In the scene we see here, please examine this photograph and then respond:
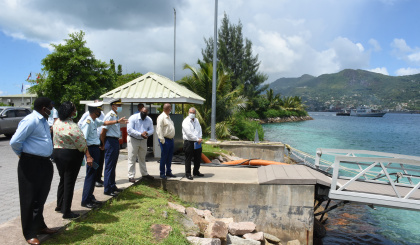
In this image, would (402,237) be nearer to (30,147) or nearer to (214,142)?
(214,142)

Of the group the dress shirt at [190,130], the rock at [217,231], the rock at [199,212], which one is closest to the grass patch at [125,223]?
the rock at [217,231]

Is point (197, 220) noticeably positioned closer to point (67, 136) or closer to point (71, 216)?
point (71, 216)

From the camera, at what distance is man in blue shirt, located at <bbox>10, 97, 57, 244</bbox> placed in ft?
12.8

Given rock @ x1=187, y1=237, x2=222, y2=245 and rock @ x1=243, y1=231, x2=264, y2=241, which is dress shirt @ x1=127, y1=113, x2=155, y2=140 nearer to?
rock @ x1=187, y1=237, x2=222, y2=245

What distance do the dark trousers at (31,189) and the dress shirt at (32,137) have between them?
98 millimetres

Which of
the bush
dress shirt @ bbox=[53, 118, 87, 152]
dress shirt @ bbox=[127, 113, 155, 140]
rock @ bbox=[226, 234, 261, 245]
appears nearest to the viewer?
dress shirt @ bbox=[53, 118, 87, 152]

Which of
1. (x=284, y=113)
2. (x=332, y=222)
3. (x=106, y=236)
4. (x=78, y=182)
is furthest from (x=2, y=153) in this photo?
(x=284, y=113)

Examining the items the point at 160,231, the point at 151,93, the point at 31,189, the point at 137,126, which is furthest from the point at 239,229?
the point at 151,93

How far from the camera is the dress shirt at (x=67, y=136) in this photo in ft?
15.2

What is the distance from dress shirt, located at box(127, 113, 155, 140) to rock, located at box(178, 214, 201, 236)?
2.16 meters

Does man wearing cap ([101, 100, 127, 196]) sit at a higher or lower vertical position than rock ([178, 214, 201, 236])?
higher

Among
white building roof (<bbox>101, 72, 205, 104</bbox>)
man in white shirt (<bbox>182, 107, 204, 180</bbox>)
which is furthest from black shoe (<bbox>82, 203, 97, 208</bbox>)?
white building roof (<bbox>101, 72, 205, 104</bbox>)

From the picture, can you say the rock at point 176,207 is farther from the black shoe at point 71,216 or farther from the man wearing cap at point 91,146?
the black shoe at point 71,216

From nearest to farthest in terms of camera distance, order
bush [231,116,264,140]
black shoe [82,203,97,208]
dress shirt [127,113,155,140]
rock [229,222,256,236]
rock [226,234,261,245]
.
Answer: black shoe [82,203,97,208]
rock [226,234,261,245]
rock [229,222,256,236]
dress shirt [127,113,155,140]
bush [231,116,264,140]
